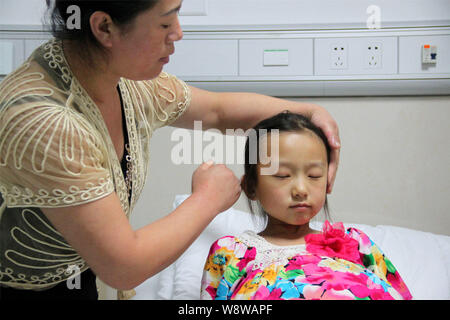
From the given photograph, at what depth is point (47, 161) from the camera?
24.5 inches

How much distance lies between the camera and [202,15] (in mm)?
1022

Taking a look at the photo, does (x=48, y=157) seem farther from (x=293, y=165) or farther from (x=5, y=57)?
(x=293, y=165)

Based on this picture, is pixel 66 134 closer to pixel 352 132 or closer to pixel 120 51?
pixel 120 51

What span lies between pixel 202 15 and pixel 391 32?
17.1 inches

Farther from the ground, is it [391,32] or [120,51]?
[391,32]

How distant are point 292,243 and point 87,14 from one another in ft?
2.00

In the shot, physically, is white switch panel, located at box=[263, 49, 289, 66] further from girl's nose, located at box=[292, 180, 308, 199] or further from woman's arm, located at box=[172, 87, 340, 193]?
girl's nose, located at box=[292, 180, 308, 199]

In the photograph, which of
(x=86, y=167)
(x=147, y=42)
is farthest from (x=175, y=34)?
(x=86, y=167)

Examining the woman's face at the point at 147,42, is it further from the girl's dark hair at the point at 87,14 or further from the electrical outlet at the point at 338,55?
the electrical outlet at the point at 338,55

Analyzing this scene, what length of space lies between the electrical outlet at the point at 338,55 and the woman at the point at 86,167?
420 millimetres

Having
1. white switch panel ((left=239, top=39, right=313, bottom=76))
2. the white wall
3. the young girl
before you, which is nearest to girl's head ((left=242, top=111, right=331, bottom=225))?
the young girl

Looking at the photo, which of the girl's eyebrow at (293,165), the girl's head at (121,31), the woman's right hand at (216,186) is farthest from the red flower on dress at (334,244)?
the girl's head at (121,31)
